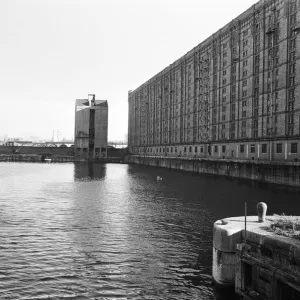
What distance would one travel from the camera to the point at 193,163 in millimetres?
107625

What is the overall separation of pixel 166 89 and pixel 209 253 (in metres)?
132

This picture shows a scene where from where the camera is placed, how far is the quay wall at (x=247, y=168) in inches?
2560

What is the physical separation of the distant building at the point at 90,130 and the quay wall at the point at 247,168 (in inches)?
2597

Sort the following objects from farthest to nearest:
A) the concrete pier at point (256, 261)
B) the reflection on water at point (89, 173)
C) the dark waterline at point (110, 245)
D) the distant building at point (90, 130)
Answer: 1. the distant building at point (90, 130)
2. the reflection on water at point (89, 173)
3. the dark waterline at point (110, 245)
4. the concrete pier at point (256, 261)

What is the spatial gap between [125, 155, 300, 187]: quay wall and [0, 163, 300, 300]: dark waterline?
17.5 m

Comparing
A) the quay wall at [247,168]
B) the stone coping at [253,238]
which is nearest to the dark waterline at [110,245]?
the stone coping at [253,238]

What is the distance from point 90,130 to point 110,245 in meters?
163

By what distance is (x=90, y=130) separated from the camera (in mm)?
184375

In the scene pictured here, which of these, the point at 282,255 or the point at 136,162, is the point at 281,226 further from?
the point at 136,162

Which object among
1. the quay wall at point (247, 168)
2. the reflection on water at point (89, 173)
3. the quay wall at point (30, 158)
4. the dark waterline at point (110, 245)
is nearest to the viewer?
the dark waterline at point (110, 245)

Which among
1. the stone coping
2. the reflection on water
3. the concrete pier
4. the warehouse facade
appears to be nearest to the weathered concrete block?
the concrete pier

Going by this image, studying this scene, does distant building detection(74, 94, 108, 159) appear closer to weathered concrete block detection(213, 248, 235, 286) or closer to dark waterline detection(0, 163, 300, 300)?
dark waterline detection(0, 163, 300, 300)

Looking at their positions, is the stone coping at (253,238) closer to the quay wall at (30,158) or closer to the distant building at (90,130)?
the distant building at (90,130)

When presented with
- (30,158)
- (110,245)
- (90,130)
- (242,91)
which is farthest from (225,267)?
(30,158)
